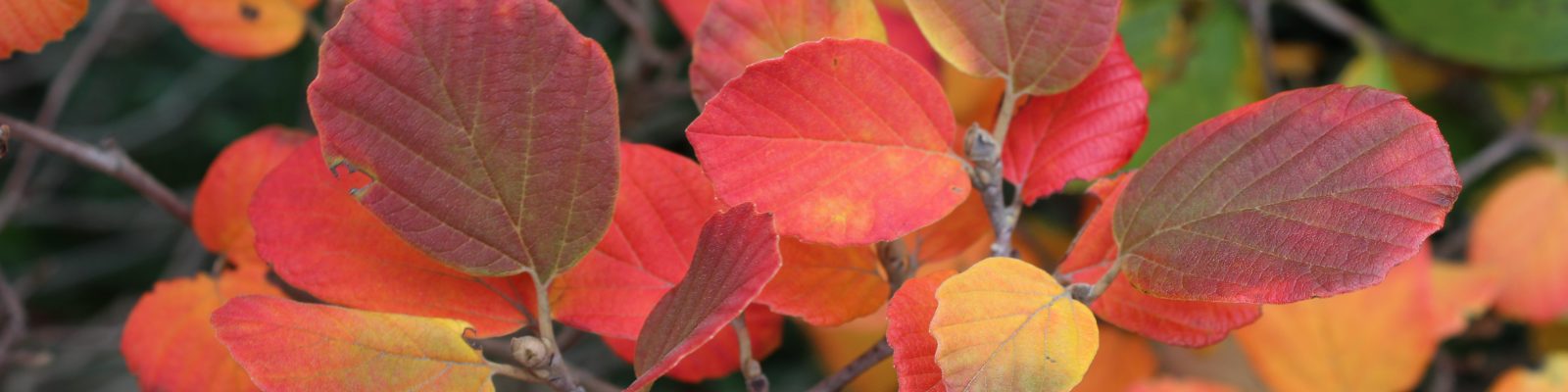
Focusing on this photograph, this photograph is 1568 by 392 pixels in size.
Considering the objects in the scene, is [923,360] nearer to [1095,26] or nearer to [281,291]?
[1095,26]

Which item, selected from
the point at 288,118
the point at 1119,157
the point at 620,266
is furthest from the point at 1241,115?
the point at 288,118

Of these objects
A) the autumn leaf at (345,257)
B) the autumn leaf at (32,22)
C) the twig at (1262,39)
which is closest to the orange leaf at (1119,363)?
the twig at (1262,39)

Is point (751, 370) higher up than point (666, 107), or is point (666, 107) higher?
point (751, 370)

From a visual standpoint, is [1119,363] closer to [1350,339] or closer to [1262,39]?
[1350,339]

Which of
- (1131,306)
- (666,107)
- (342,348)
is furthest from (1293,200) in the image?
(666,107)

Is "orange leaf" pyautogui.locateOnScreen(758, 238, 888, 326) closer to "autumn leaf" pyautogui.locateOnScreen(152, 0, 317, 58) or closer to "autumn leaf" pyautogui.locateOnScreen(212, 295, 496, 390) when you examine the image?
"autumn leaf" pyautogui.locateOnScreen(212, 295, 496, 390)

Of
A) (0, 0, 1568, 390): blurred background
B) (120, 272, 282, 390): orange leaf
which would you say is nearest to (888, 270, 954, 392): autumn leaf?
(120, 272, 282, 390): orange leaf

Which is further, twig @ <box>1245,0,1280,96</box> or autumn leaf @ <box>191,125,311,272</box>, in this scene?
twig @ <box>1245,0,1280,96</box>
